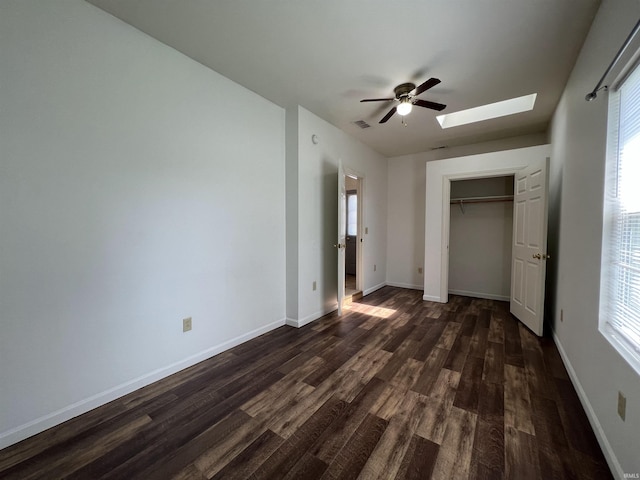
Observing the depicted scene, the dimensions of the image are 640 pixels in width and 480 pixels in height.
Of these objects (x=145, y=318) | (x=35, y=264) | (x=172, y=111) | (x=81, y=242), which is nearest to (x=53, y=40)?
(x=172, y=111)

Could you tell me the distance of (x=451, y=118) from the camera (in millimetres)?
3871

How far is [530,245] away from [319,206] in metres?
2.71

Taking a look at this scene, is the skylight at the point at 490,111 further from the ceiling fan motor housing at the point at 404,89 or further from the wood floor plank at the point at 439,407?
the wood floor plank at the point at 439,407

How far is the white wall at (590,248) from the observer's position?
1325 millimetres

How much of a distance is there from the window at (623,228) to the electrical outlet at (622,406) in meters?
0.20

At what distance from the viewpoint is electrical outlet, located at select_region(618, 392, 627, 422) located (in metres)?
1.27

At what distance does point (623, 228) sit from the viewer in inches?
58.1

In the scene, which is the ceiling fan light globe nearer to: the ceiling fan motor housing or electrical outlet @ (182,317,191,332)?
the ceiling fan motor housing

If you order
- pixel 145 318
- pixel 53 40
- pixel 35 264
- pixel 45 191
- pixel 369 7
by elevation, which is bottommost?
pixel 145 318

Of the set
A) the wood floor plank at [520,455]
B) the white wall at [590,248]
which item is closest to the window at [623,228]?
the white wall at [590,248]

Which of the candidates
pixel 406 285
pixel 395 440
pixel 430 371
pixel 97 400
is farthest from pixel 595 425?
pixel 406 285

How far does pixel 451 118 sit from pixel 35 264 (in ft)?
15.6

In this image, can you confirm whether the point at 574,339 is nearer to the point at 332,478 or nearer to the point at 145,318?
the point at 332,478

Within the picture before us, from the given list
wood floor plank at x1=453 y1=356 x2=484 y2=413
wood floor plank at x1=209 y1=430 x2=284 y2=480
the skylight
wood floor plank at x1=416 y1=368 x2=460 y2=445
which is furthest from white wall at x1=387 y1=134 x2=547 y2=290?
wood floor plank at x1=209 y1=430 x2=284 y2=480
